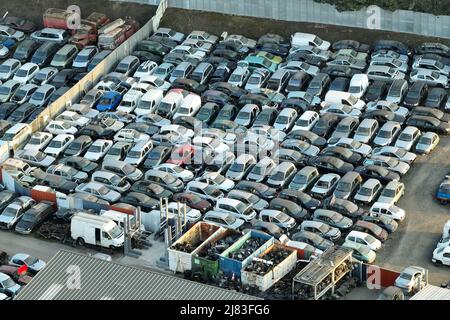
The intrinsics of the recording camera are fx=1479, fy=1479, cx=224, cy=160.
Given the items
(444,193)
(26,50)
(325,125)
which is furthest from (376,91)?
(26,50)

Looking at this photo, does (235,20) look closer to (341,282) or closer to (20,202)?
(20,202)

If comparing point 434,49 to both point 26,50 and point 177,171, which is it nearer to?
point 177,171

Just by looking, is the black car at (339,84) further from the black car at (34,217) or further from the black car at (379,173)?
the black car at (34,217)

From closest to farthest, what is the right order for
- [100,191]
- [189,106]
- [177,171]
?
1. [100,191]
2. [177,171]
3. [189,106]

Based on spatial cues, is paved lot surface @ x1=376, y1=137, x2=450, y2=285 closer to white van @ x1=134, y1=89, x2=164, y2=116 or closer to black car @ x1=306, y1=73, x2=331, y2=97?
black car @ x1=306, y1=73, x2=331, y2=97

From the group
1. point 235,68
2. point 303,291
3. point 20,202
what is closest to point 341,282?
point 303,291

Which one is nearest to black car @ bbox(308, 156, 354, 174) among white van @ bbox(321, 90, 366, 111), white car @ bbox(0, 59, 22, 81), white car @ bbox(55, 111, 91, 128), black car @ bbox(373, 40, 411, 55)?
white van @ bbox(321, 90, 366, 111)
